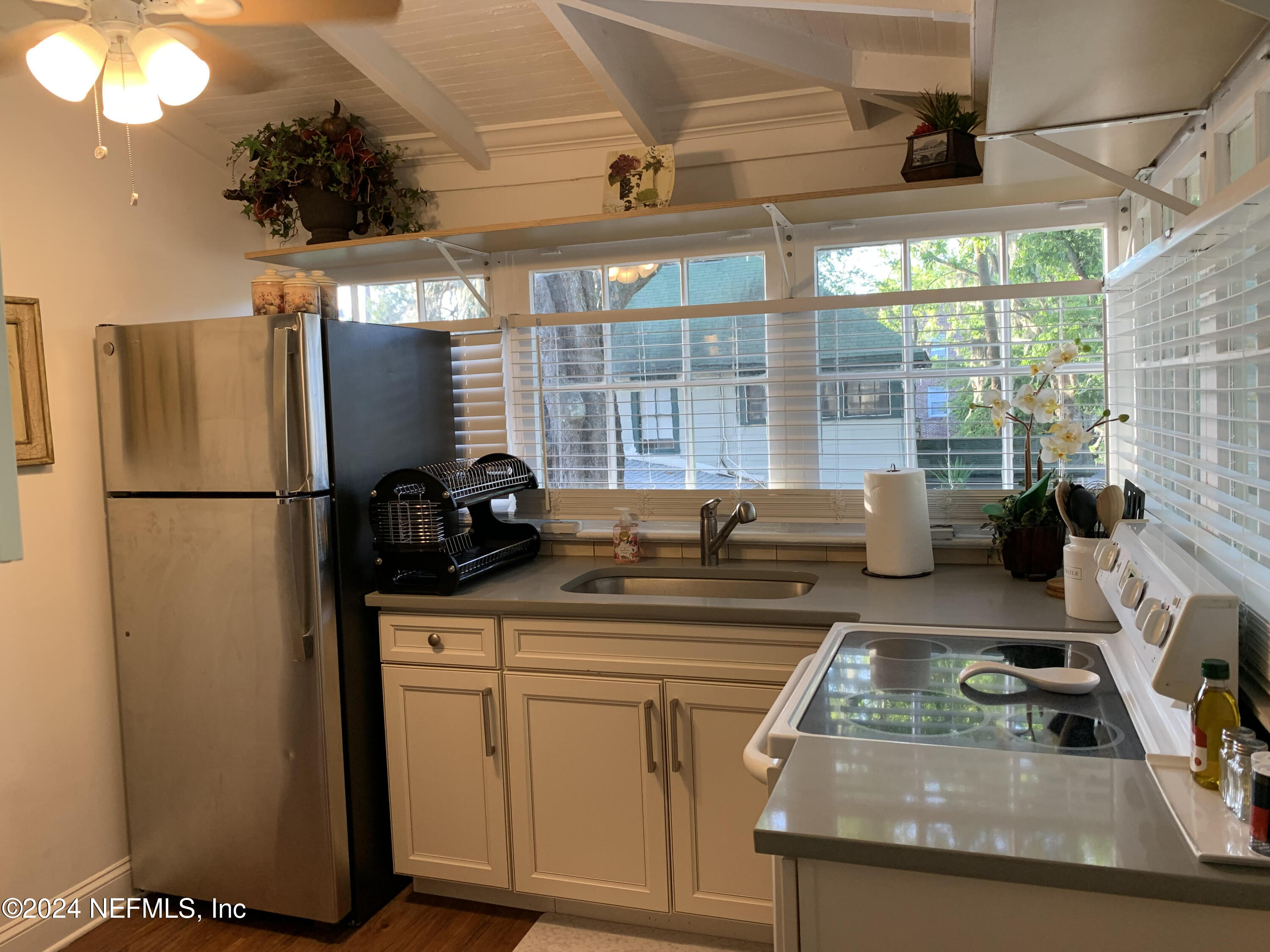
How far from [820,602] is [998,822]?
3.77 ft

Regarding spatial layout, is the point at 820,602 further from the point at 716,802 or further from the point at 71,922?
the point at 71,922

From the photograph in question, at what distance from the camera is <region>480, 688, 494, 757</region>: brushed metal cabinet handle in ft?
8.18

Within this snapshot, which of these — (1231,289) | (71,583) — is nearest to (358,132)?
(71,583)

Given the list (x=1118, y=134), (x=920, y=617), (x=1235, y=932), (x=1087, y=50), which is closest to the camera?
(x=1235, y=932)

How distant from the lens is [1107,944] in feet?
3.46

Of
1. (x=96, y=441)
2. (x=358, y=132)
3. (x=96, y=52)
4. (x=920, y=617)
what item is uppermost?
(x=358, y=132)

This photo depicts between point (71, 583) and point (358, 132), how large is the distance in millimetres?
1550

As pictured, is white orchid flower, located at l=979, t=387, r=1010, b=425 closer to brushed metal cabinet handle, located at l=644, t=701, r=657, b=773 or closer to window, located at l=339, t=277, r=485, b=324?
brushed metal cabinet handle, located at l=644, t=701, r=657, b=773

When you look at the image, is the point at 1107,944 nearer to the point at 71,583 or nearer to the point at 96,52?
the point at 96,52

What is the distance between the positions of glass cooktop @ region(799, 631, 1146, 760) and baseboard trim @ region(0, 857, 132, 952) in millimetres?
2208

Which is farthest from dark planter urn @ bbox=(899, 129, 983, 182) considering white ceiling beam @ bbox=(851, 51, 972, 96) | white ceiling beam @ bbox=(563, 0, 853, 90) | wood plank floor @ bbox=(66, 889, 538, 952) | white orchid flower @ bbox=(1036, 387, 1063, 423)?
wood plank floor @ bbox=(66, 889, 538, 952)

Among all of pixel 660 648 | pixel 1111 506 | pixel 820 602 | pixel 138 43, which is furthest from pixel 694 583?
pixel 138 43

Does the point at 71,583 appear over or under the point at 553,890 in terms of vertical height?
over

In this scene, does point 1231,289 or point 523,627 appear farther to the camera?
point 523,627
